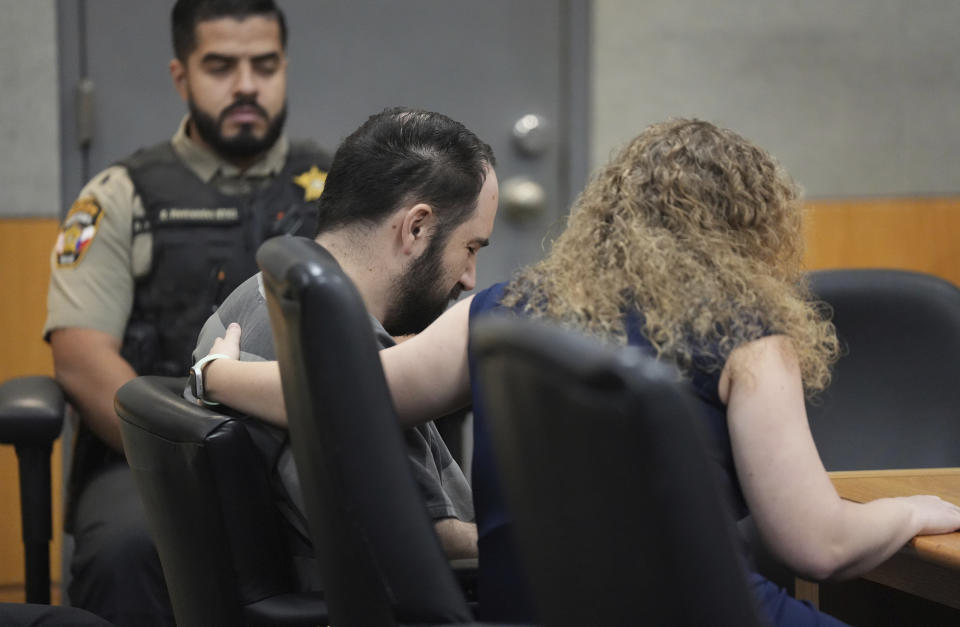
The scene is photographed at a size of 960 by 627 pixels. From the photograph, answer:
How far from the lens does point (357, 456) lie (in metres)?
0.96

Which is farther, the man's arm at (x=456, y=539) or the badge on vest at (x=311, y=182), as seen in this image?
the badge on vest at (x=311, y=182)

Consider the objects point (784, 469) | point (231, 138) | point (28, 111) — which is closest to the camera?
point (784, 469)

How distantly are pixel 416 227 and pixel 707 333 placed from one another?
55 cm

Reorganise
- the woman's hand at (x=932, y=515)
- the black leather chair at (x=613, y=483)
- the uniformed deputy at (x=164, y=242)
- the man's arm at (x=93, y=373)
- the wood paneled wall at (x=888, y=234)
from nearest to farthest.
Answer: the black leather chair at (x=613, y=483), the woman's hand at (x=932, y=515), the uniformed deputy at (x=164, y=242), the man's arm at (x=93, y=373), the wood paneled wall at (x=888, y=234)

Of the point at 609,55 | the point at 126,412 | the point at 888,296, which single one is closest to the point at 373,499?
the point at 126,412

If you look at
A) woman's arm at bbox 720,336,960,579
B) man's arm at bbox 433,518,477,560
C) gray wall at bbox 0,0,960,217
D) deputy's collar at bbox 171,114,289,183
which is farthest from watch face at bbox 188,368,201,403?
gray wall at bbox 0,0,960,217

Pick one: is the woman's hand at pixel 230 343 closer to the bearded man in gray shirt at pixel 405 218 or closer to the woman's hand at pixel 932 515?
the bearded man in gray shirt at pixel 405 218

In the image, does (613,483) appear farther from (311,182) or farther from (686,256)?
(311,182)

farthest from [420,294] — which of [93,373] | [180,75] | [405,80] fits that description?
[405,80]

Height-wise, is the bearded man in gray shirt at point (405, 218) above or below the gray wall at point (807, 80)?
below

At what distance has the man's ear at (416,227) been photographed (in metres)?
1.54

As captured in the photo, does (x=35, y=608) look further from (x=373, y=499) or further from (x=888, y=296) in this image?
(x=888, y=296)

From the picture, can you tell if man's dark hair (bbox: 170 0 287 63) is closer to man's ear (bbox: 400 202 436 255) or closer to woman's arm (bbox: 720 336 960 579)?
man's ear (bbox: 400 202 436 255)

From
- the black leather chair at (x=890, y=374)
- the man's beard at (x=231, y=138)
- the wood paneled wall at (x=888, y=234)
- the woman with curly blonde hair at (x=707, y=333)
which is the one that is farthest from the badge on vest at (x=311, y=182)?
the wood paneled wall at (x=888, y=234)
